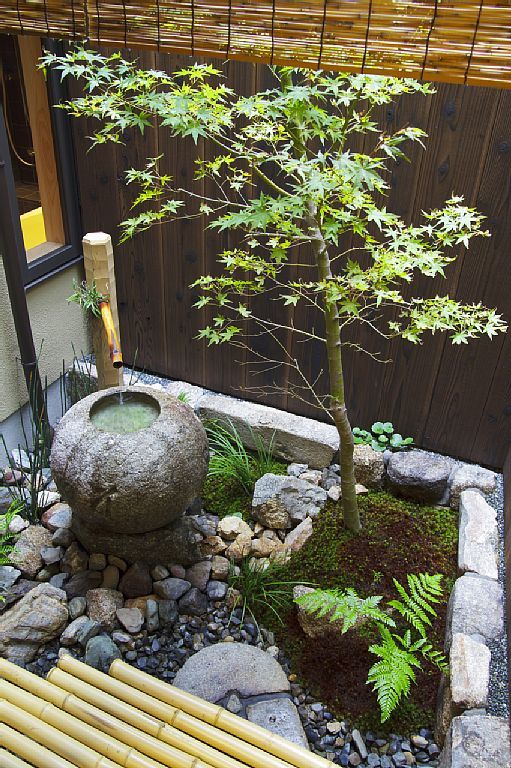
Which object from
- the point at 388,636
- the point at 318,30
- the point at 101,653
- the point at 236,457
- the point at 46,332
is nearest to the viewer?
the point at 318,30

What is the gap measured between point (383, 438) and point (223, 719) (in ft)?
6.59

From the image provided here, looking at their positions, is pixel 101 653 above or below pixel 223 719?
below

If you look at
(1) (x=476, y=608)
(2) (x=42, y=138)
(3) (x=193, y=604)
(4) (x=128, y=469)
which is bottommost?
(3) (x=193, y=604)

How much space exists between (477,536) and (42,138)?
10.5 feet

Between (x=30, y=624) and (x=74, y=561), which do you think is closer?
(x=30, y=624)

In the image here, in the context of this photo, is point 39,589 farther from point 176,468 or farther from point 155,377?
point 155,377

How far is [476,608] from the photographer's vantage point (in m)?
2.49

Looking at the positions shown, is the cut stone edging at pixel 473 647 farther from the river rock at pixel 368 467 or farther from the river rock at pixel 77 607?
the river rock at pixel 77 607

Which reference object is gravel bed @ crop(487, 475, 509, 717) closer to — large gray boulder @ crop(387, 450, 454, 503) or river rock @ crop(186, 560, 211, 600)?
large gray boulder @ crop(387, 450, 454, 503)

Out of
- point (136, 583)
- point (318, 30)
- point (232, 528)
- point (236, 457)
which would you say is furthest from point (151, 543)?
point (318, 30)

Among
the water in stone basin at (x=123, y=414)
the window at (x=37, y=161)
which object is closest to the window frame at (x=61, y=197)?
the window at (x=37, y=161)

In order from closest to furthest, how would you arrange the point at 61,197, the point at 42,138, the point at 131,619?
the point at 131,619 → the point at 42,138 → the point at 61,197

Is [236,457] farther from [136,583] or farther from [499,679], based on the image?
[499,679]

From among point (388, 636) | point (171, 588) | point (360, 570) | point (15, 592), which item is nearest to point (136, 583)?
point (171, 588)
